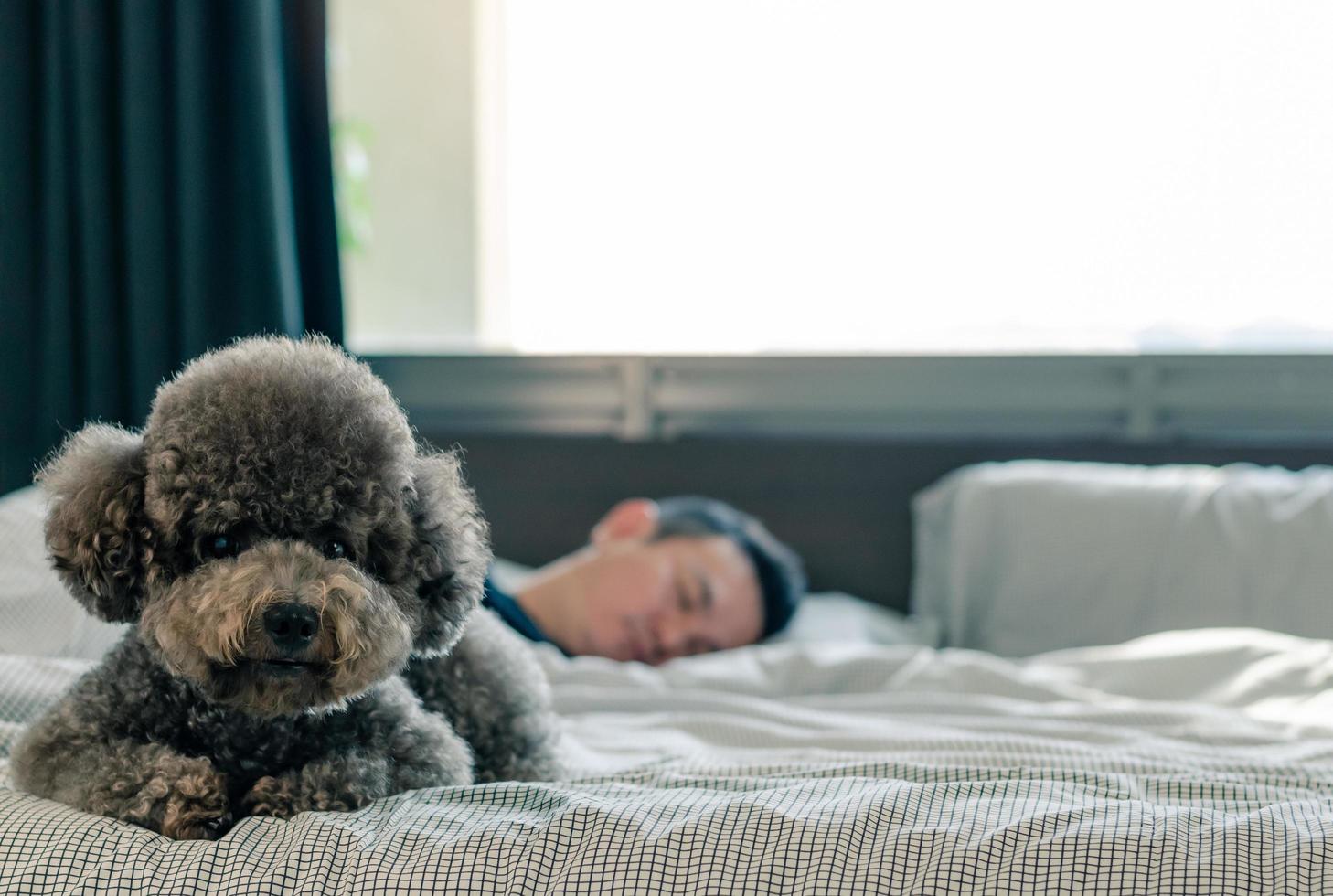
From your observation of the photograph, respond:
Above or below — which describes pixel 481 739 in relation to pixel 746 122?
below

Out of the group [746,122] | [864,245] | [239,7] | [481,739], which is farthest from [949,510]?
[239,7]

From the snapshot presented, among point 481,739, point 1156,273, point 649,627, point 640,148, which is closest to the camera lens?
point 481,739

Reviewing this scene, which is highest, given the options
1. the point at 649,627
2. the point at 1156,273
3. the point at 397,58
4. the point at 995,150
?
the point at 397,58

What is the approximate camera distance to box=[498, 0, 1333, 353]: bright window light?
248 centimetres

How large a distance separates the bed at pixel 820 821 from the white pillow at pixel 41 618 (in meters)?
0.04

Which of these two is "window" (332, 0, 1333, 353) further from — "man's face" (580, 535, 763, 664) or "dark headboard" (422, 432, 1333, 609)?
"man's face" (580, 535, 763, 664)

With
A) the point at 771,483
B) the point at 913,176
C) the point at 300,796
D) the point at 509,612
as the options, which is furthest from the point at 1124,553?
the point at 300,796

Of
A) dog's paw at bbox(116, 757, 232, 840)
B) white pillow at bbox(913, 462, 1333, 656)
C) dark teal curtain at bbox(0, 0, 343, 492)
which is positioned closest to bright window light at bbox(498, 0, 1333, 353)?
white pillow at bbox(913, 462, 1333, 656)

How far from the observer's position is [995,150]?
8.42 ft

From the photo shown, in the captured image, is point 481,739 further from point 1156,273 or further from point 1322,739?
point 1156,273

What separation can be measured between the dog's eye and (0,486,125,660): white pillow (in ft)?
2.43

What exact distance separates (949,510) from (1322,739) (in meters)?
1.09

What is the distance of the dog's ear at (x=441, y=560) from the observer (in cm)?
88

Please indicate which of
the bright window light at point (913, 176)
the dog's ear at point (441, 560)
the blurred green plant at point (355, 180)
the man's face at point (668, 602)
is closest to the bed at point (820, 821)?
the dog's ear at point (441, 560)
